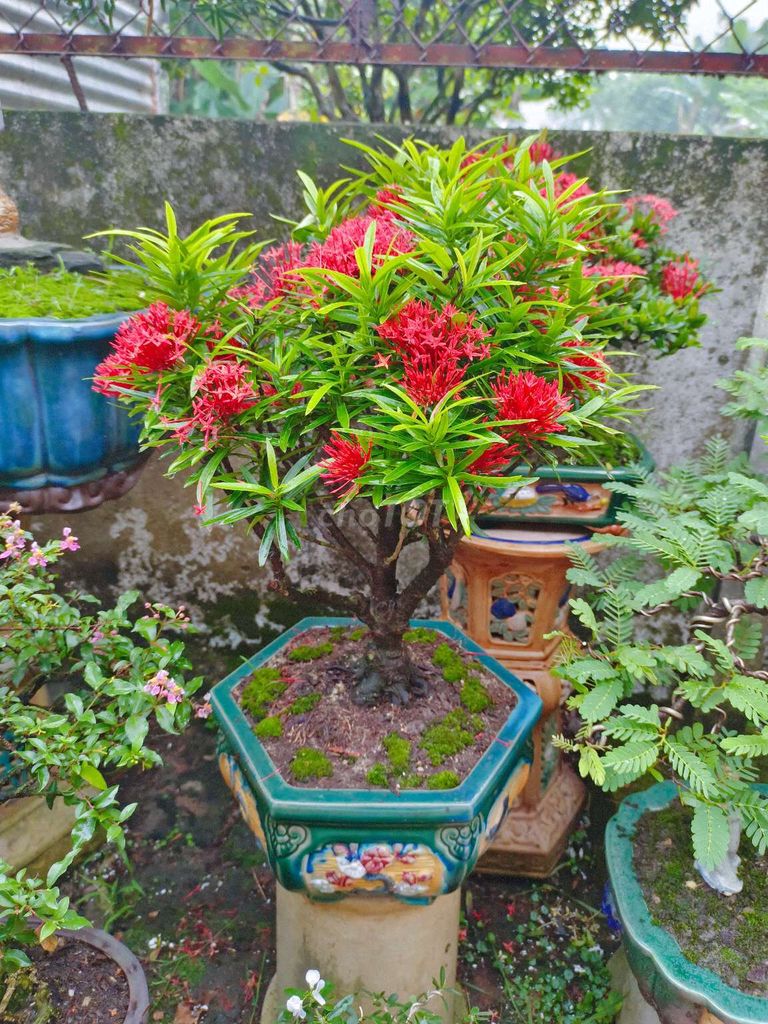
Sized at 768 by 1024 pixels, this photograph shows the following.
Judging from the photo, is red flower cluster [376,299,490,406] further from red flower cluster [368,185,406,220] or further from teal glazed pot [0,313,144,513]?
teal glazed pot [0,313,144,513]

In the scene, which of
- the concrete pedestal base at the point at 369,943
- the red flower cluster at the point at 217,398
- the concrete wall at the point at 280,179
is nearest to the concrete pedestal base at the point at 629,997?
the concrete pedestal base at the point at 369,943

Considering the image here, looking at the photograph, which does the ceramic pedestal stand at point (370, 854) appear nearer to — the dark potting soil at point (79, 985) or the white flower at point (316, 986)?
the white flower at point (316, 986)

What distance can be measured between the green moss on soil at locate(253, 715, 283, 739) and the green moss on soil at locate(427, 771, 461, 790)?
313 mm

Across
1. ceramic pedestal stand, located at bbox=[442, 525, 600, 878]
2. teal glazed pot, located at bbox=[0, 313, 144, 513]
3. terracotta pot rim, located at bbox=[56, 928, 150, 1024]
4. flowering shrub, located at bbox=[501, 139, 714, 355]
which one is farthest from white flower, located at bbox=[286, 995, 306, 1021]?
→ flowering shrub, located at bbox=[501, 139, 714, 355]

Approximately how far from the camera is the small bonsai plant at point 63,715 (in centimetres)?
111

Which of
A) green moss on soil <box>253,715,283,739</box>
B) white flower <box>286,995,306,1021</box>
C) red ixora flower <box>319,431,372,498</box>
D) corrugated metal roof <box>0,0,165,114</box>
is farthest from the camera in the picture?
corrugated metal roof <box>0,0,165,114</box>

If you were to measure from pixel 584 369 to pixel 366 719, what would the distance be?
2.62ft

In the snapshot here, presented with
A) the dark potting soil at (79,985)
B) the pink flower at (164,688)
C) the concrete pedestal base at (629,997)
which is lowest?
the concrete pedestal base at (629,997)

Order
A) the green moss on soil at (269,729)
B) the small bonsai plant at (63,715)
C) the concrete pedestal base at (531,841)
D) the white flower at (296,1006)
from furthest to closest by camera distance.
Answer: the concrete pedestal base at (531,841) < the green moss on soil at (269,729) < the white flower at (296,1006) < the small bonsai plant at (63,715)

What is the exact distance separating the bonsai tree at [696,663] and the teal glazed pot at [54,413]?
0.99m

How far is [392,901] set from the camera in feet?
4.50

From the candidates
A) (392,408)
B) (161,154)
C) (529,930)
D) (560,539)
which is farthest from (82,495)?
(529,930)

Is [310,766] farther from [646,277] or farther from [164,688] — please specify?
[646,277]

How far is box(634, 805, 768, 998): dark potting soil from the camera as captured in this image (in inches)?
52.0
